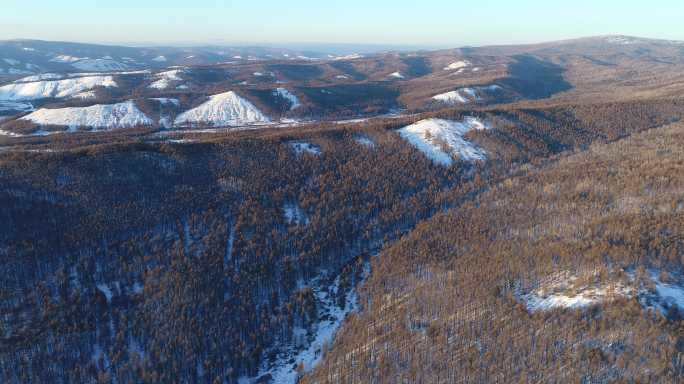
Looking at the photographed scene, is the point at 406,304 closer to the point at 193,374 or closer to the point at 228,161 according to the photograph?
the point at 193,374

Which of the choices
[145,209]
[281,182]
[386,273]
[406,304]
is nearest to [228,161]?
[281,182]

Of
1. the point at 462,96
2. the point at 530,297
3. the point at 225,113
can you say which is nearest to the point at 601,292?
the point at 530,297

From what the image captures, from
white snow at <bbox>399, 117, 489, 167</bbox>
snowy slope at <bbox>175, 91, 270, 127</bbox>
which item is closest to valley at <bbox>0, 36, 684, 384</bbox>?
white snow at <bbox>399, 117, 489, 167</bbox>

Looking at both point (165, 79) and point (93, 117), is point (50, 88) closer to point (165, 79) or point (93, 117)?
point (165, 79)

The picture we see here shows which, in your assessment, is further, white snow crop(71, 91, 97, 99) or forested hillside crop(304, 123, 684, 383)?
white snow crop(71, 91, 97, 99)

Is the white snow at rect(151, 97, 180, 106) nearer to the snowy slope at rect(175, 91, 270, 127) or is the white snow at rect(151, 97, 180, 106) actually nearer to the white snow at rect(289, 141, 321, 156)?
the snowy slope at rect(175, 91, 270, 127)
